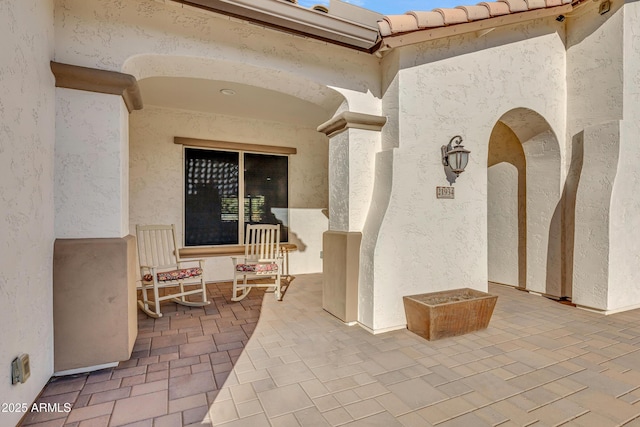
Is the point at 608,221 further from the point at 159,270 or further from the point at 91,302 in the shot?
the point at 159,270

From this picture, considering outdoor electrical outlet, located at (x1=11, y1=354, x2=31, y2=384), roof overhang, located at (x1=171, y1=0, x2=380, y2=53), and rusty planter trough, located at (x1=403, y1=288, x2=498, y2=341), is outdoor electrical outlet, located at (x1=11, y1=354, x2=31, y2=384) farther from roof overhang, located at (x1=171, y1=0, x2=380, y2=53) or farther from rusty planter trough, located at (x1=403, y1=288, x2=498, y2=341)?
rusty planter trough, located at (x1=403, y1=288, x2=498, y2=341)

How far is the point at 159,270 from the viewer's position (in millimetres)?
3713

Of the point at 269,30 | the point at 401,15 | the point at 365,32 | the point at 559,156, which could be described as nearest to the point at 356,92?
the point at 365,32

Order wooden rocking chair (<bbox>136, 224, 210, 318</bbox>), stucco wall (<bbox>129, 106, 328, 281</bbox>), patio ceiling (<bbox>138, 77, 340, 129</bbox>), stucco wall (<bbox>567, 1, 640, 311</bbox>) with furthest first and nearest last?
stucco wall (<bbox>129, 106, 328, 281</bbox>) → patio ceiling (<bbox>138, 77, 340, 129</bbox>) → wooden rocking chair (<bbox>136, 224, 210, 318</bbox>) → stucco wall (<bbox>567, 1, 640, 311</bbox>)

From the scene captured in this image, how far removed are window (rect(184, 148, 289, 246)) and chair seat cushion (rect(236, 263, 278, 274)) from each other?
4.13 ft

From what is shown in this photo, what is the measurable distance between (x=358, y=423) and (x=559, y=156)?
3.97m

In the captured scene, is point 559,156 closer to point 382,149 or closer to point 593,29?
point 593,29

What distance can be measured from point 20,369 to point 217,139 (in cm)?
393

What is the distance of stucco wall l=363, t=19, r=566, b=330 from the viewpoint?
2.95 meters

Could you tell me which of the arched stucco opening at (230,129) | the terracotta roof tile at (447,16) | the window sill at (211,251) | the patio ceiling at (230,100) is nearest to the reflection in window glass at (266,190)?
the arched stucco opening at (230,129)

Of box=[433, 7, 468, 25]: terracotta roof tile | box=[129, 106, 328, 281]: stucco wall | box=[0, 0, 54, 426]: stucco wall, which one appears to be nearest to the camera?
box=[0, 0, 54, 426]: stucco wall

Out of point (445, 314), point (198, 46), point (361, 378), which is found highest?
point (198, 46)

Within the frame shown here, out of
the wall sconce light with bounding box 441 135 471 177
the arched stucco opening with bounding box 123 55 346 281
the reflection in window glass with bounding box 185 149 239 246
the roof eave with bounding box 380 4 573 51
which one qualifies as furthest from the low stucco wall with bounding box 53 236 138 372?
the wall sconce light with bounding box 441 135 471 177

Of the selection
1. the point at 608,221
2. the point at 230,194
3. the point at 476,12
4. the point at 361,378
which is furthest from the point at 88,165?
the point at 608,221
